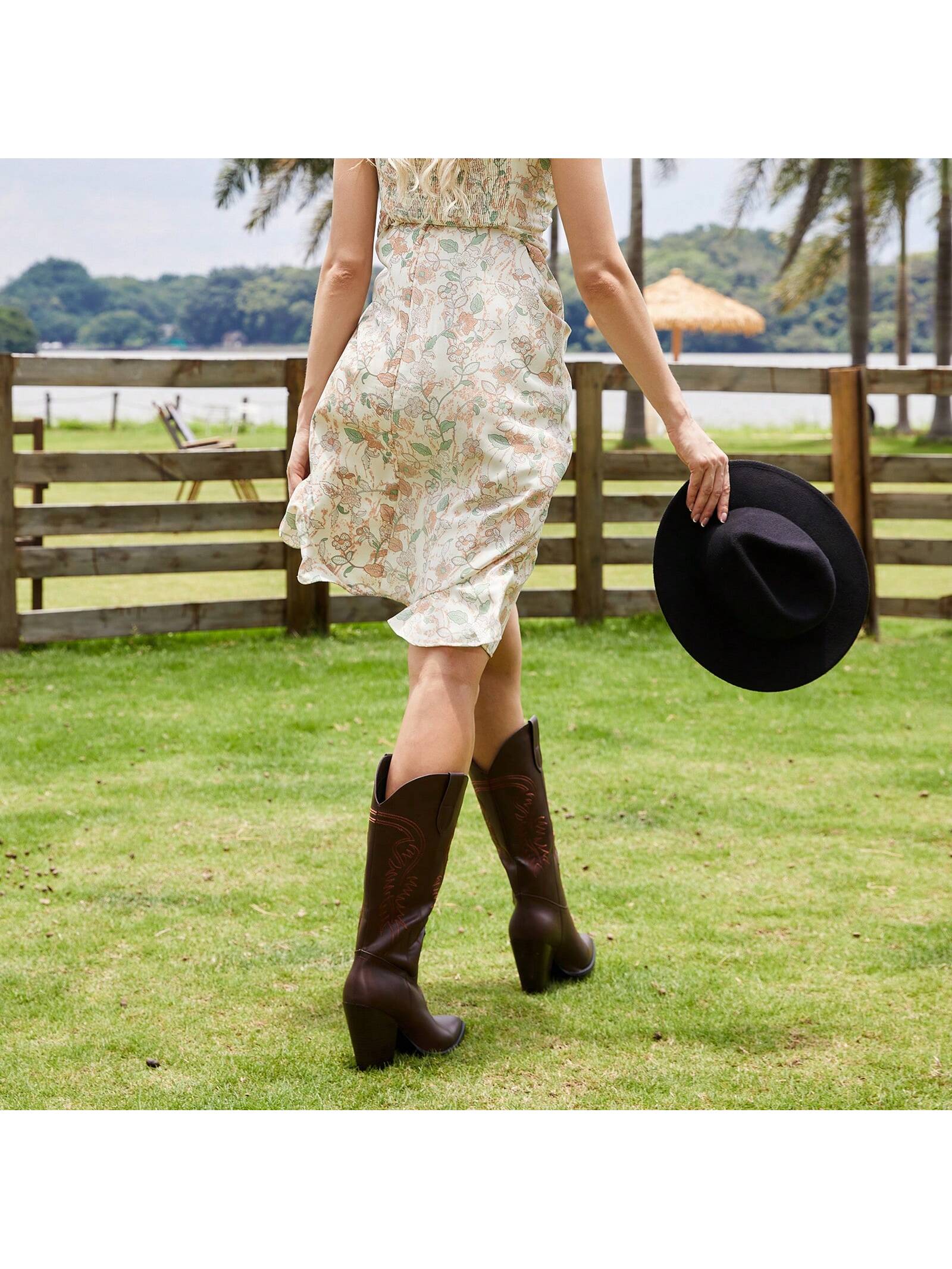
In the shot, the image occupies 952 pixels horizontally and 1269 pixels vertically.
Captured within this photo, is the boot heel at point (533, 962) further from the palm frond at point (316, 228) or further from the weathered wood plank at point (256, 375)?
the palm frond at point (316, 228)

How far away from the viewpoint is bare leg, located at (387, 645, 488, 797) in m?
2.05

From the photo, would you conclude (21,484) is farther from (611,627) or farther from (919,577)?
(919,577)

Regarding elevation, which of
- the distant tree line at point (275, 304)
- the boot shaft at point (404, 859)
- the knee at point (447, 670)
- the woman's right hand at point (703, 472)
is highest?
the distant tree line at point (275, 304)

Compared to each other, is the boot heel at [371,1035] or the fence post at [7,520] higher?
the fence post at [7,520]

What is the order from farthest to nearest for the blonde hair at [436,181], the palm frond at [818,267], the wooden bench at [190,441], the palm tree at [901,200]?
1. the palm frond at [818,267]
2. the palm tree at [901,200]
3. the wooden bench at [190,441]
4. the blonde hair at [436,181]

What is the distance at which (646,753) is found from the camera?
4.43 metres

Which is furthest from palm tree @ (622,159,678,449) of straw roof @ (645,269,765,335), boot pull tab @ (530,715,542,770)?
boot pull tab @ (530,715,542,770)

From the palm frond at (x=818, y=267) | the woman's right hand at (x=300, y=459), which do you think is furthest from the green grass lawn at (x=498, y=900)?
the palm frond at (x=818, y=267)

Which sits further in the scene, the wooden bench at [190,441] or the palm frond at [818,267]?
the palm frond at [818,267]

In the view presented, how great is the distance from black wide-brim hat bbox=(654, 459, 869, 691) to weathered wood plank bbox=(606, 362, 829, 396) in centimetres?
466

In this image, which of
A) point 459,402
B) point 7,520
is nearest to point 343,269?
point 459,402

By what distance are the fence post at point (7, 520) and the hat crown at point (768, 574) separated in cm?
473

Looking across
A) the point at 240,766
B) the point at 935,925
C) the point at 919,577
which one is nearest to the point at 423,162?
the point at 935,925

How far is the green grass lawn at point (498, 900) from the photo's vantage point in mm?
2098
